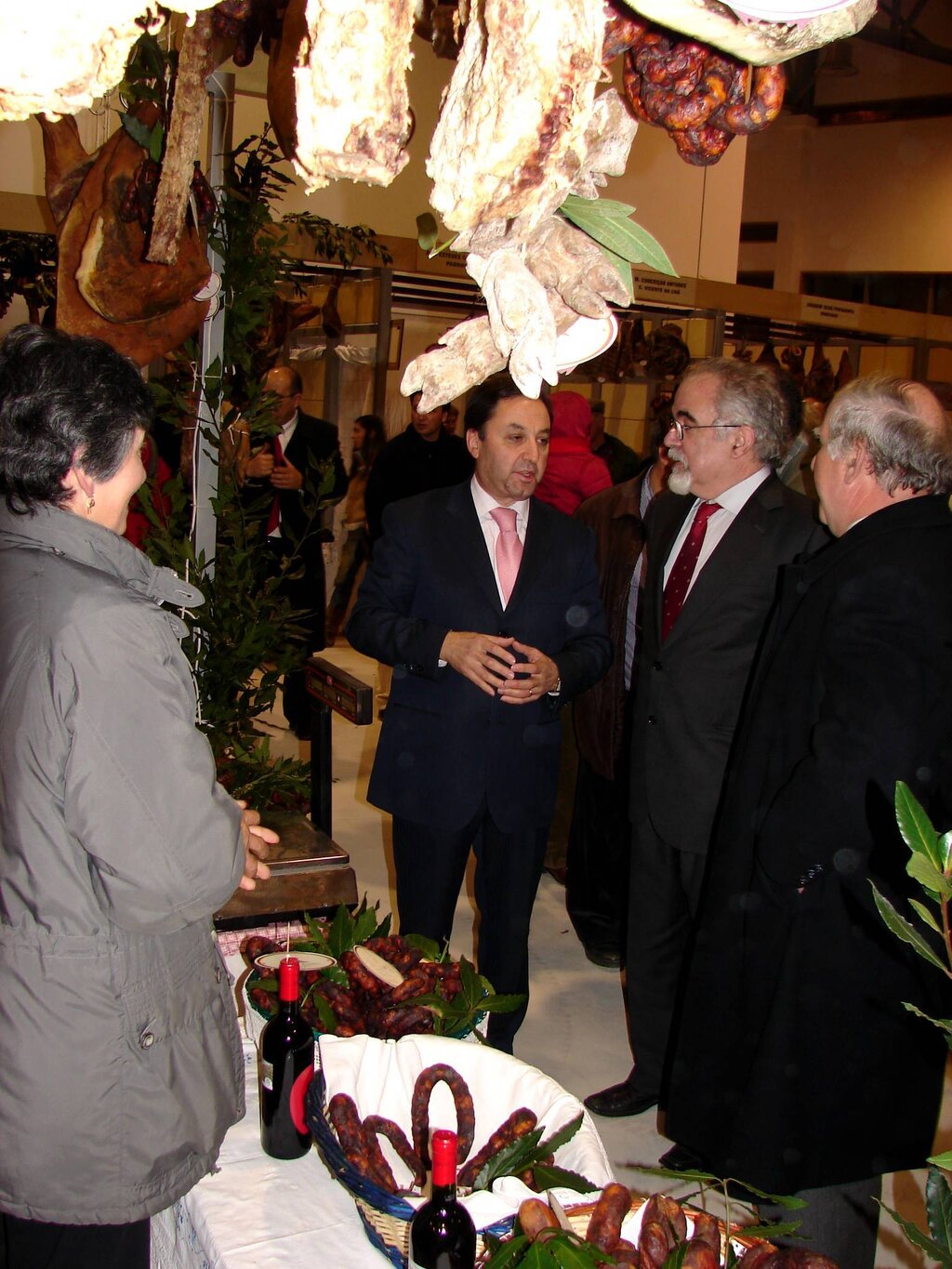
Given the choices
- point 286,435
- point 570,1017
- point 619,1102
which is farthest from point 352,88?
point 286,435

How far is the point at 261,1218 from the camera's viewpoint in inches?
55.0

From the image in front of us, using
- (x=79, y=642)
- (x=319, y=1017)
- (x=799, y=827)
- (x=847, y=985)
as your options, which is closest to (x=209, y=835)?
(x=79, y=642)

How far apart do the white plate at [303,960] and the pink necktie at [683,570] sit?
1.29 m

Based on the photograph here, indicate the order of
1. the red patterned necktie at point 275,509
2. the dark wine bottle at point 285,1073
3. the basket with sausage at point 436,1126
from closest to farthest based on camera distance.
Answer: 1. the basket with sausage at point 436,1126
2. the dark wine bottle at point 285,1073
3. the red patterned necktie at point 275,509

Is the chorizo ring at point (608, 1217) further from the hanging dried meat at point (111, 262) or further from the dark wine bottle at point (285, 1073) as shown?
the hanging dried meat at point (111, 262)

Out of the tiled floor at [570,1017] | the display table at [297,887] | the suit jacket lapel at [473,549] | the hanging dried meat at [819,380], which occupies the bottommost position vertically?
the tiled floor at [570,1017]

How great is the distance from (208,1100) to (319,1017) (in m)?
0.23

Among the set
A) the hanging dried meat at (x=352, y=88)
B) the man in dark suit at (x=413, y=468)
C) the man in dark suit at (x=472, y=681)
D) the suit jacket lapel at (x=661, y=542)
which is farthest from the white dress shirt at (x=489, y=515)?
the man in dark suit at (x=413, y=468)

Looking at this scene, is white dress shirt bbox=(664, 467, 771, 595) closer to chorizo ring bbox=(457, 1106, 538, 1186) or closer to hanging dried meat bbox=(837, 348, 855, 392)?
chorizo ring bbox=(457, 1106, 538, 1186)

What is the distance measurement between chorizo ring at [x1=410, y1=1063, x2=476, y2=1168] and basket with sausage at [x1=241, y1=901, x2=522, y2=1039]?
173 mm

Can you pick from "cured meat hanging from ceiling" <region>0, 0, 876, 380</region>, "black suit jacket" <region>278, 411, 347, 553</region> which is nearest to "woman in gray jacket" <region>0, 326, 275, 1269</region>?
"cured meat hanging from ceiling" <region>0, 0, 876, 380</region>

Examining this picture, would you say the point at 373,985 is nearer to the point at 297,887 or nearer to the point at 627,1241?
the point at 627,1241

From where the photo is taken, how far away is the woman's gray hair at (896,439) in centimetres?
198

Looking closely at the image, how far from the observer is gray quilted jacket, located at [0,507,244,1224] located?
133cm
